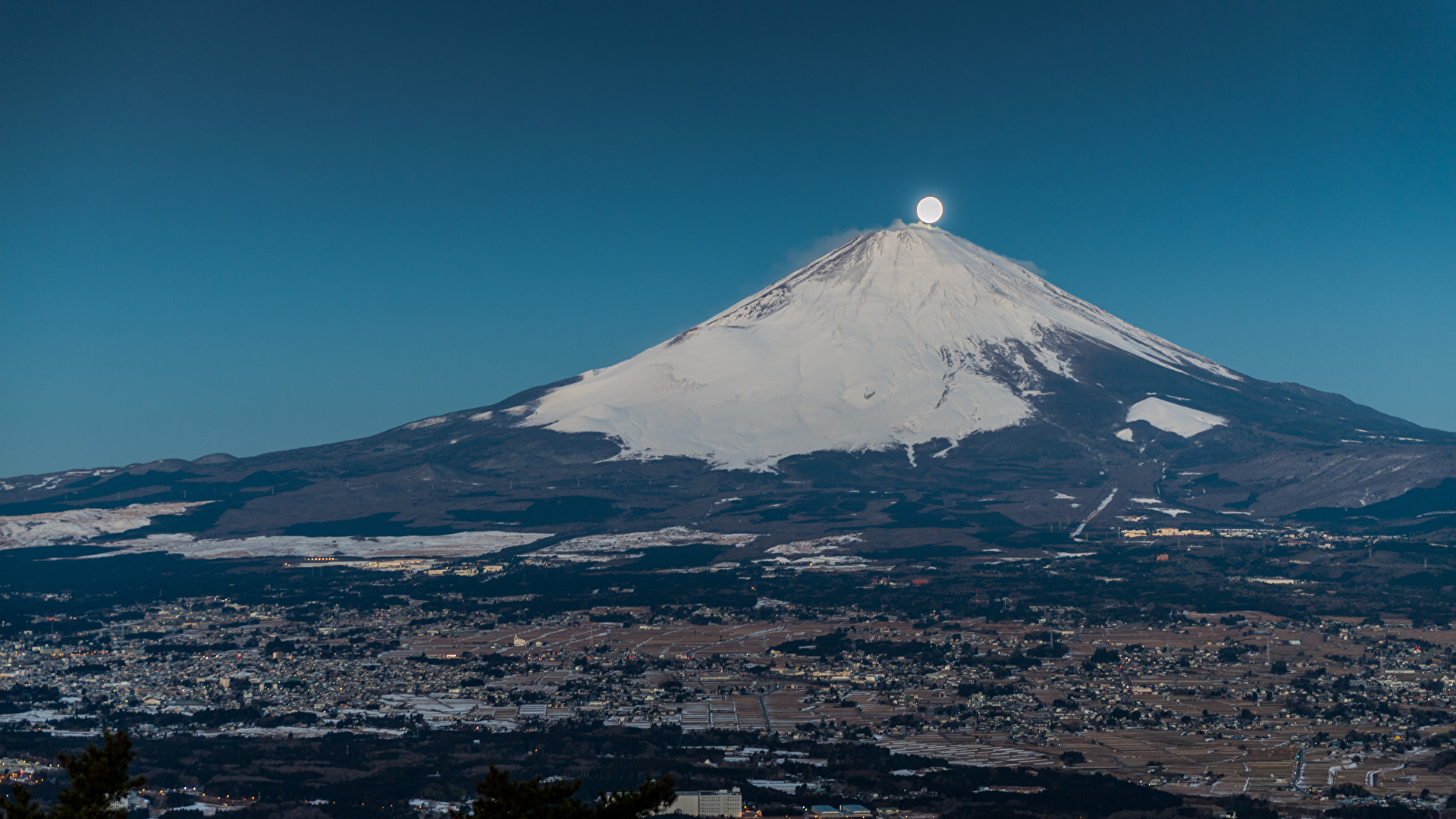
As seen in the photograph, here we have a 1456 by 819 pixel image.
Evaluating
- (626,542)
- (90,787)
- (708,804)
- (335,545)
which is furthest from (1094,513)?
(90,787)

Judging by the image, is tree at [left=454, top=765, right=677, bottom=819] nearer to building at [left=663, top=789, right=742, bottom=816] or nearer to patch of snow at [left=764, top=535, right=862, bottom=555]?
building at [left=663, top=789, right=742, bottom=816]

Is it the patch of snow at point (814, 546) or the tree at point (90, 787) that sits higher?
the patch of snow at point (814, 546)

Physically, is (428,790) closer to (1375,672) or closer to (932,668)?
(932,668)

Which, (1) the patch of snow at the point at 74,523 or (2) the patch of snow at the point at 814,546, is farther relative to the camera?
(1) the patch of snow at the point at 74,523

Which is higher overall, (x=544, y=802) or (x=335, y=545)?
(x=335, y=545)

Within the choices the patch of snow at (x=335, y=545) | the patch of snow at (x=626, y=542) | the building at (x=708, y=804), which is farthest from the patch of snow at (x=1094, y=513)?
the building at (x=708, y=804)

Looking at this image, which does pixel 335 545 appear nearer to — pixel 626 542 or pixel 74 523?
pixel 626 542

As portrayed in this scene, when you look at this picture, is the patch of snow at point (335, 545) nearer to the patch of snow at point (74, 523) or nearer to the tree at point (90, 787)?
the patch of snow at point (74, 523)
